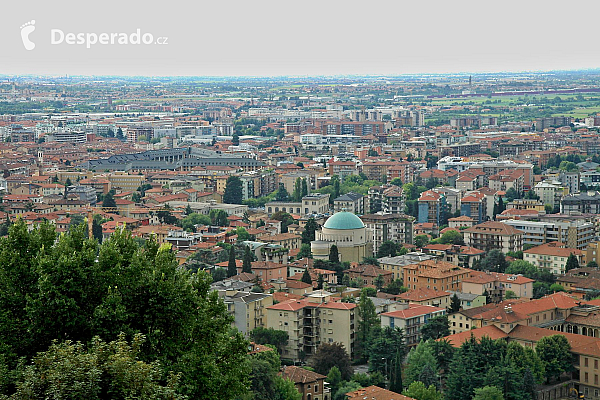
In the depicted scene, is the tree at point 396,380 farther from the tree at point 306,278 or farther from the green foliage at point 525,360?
the tree at point 306,278

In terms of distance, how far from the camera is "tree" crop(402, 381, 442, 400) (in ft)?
49.9

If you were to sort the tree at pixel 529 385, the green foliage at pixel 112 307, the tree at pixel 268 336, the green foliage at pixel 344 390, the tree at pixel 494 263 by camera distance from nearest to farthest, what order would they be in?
the green foliage at pixel 112 307
the green foliage at pixel 344 390
the tree at pixel 529 385
the tree at pixel 268 336
the tree at pixel 494 263

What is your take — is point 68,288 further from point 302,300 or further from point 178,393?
point 302,300

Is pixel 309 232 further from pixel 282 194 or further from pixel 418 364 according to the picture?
pixel 418 364

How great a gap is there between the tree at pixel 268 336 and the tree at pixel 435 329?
8.18ft

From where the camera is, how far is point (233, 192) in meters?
38.8

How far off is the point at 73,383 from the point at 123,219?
24.2 metres

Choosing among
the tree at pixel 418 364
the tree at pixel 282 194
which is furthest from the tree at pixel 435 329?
the tree at pixel 282 194

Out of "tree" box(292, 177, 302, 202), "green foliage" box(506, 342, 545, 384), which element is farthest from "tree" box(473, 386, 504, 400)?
"tree" box(292, 177, 302, 202)

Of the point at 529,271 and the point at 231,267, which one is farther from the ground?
the point at 231,267

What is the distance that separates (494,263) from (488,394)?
403 inches

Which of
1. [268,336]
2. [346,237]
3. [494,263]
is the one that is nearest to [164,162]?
[346,237]

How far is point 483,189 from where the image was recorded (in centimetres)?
3841

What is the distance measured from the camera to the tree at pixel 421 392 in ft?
49.9
